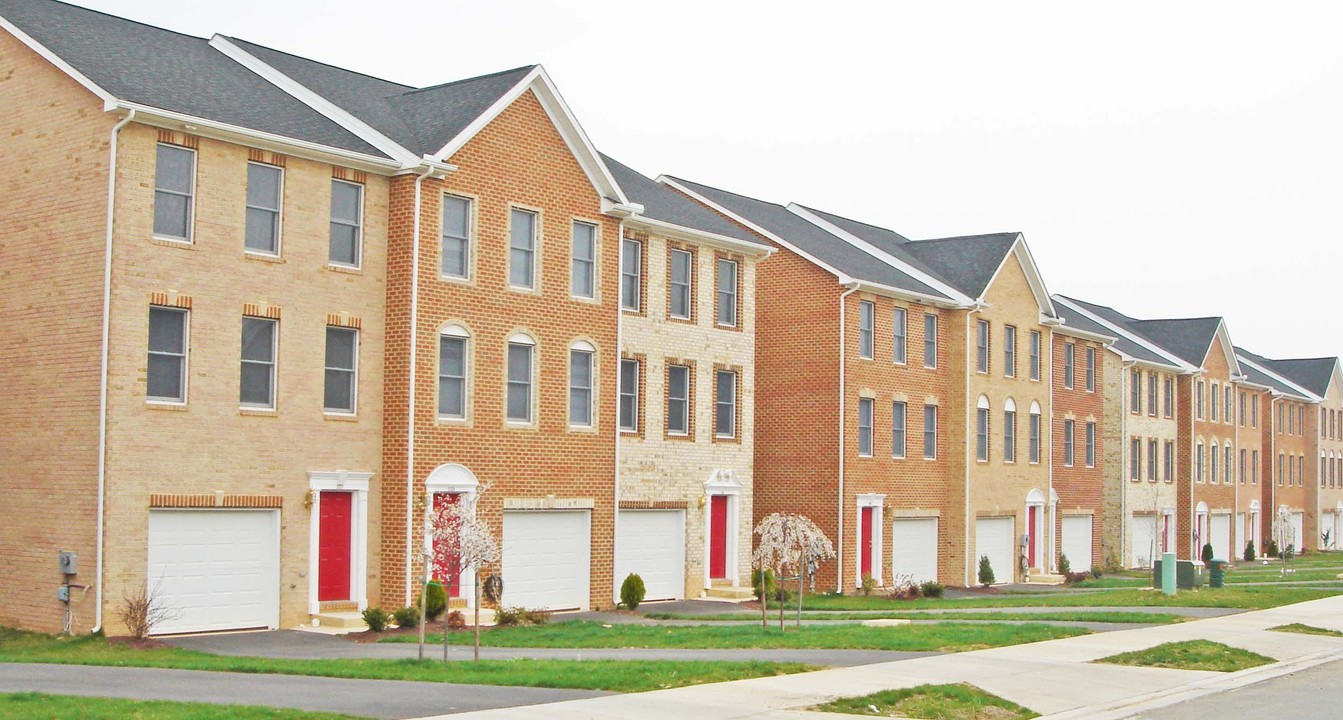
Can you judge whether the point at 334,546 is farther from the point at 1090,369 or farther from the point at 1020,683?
the point at 1090,369

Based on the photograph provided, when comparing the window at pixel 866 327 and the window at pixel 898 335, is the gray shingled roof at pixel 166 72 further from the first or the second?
the window at pixel 898 335

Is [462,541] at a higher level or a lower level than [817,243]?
lower

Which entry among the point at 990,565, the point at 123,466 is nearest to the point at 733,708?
the point at 123,466

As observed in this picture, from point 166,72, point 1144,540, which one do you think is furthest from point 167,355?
point 1144,540

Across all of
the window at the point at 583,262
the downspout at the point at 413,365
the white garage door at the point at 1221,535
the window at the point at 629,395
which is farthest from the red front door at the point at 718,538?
the white garage door at the point at 1221,535

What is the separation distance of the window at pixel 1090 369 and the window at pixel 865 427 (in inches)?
674

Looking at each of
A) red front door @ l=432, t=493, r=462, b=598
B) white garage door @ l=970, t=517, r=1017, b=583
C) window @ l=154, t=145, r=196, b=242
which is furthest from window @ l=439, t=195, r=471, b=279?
white garage door @ l=970, t=517, r=1017, b=583

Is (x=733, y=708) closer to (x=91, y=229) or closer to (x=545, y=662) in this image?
(x=545, y=662)

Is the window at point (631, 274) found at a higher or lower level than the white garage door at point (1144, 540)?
higher

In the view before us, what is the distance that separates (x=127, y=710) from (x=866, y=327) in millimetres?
31178

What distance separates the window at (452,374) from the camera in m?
29.9

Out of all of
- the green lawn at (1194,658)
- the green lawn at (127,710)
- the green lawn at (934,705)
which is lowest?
the green lawn at (1194,658)

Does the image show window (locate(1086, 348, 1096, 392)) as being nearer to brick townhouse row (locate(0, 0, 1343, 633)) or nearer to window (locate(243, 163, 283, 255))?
brick townhouse row (locate(0, 0, 1343, 633))

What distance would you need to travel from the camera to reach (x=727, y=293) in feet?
127
